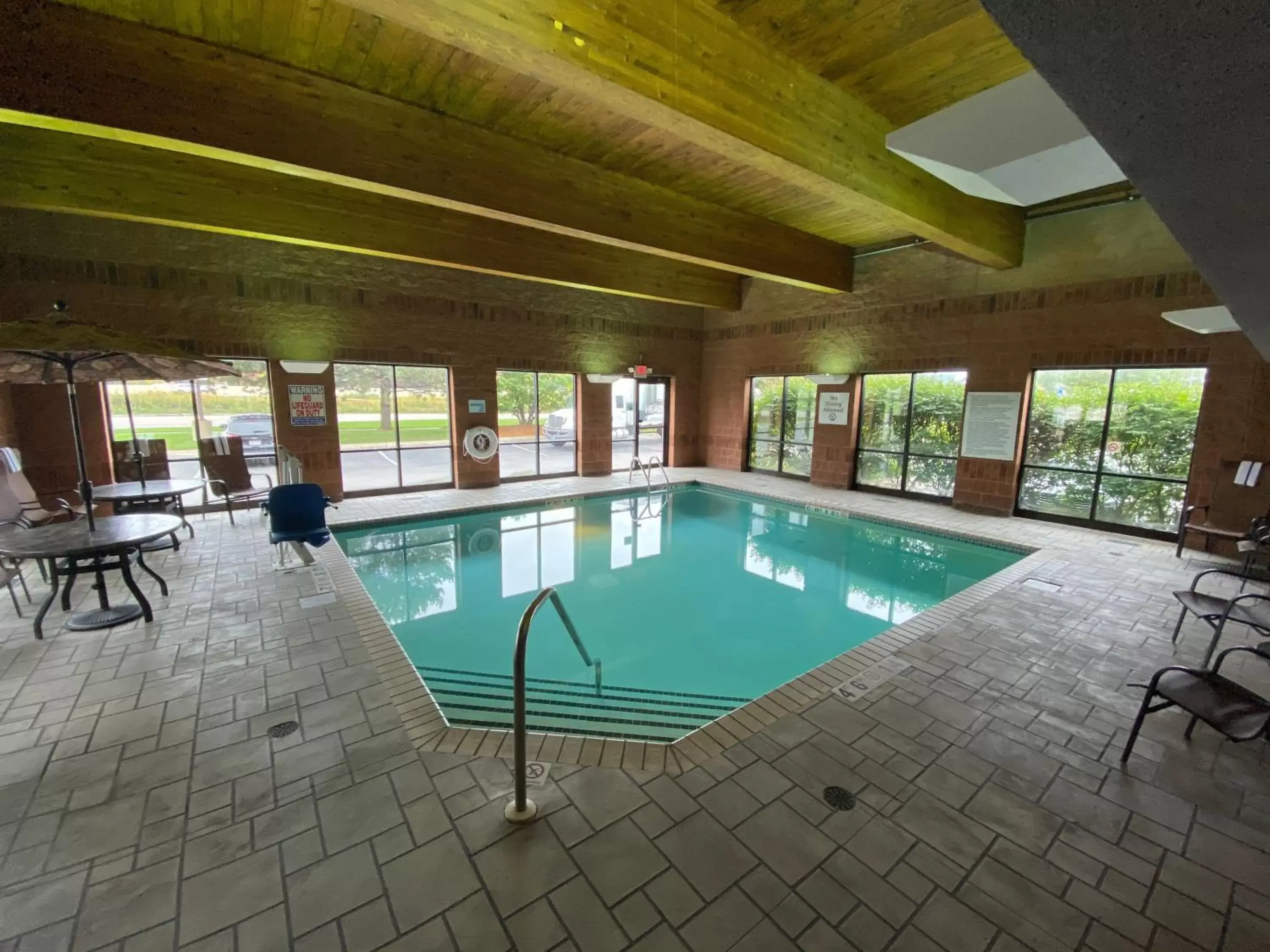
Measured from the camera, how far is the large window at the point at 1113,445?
19.0 ft

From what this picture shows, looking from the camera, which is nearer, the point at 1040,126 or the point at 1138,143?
the point at 1138,143

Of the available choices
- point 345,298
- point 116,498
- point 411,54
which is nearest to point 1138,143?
point 411,54

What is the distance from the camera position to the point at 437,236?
570cm

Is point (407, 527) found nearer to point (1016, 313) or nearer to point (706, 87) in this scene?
point (706, 87)

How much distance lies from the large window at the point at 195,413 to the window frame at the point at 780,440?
7.91 meters

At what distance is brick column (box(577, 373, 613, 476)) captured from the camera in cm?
955

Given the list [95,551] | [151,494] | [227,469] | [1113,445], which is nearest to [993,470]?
[1113,445]

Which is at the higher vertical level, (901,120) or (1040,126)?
(901,120)

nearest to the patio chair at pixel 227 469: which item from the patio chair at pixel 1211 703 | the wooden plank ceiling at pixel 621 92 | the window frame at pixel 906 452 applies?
the wooden plank ceiling at pixel 621 92

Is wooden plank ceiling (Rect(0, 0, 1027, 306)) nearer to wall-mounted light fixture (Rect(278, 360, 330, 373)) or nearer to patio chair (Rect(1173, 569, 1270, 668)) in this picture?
patio chair (Rect(1173, 569, 1270, 668))

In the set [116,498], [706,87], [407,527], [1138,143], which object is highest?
[706,87]

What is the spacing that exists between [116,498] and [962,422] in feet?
31.9

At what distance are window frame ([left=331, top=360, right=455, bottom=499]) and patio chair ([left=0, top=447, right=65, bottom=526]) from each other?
2.92 meters

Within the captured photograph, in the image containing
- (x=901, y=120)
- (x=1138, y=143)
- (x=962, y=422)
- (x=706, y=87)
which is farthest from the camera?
(x=962, y=422)
